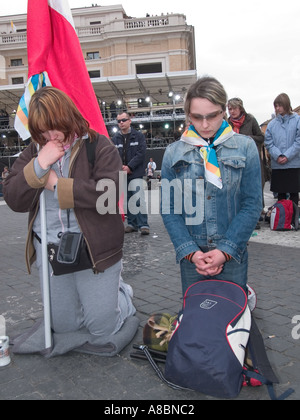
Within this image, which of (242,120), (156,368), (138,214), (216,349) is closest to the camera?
(216,349)

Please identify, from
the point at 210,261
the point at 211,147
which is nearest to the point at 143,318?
the point at 210,261

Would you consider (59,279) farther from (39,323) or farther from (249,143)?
(249,143)

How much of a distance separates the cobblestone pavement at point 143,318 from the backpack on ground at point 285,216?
216 millimetres

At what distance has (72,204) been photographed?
2514 mm

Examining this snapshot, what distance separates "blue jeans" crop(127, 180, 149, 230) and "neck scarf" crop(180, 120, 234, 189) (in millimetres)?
4183

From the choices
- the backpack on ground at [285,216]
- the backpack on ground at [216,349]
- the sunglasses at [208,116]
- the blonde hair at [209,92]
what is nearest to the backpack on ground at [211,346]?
the backpack on ground at [216,349]

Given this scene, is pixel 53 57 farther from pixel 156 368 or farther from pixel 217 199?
pixel 156 368

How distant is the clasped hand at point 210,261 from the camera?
2467 mm

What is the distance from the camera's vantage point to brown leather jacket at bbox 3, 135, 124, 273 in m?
2.49

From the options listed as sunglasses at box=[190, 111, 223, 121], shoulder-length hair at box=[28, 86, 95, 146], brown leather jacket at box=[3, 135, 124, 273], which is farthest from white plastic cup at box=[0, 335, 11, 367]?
sunglasses at box=[190, 111, 223, 121]

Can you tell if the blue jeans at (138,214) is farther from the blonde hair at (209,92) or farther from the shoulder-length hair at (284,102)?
the blonde hair at (209,92)

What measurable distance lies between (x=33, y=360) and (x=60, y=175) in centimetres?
130

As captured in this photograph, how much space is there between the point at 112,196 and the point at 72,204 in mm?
266

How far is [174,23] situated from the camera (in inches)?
1715
